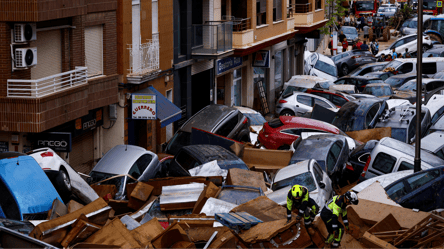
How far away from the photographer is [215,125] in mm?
20656

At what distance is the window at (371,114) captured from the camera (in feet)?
76.5

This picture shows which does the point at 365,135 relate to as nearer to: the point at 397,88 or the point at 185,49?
the point at 185,49

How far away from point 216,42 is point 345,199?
1431 centimetres

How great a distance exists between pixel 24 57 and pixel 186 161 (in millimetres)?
4898

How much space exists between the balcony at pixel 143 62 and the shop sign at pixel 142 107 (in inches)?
22.3

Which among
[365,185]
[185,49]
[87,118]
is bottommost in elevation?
[365,185]

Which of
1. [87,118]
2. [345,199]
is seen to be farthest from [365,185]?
[87,118]

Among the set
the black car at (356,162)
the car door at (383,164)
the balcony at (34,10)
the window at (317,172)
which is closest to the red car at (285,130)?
the black car at (356,162)

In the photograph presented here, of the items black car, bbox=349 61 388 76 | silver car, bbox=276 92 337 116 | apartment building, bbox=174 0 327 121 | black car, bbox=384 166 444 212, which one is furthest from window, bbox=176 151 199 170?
black car, bbox=349 61 388 76

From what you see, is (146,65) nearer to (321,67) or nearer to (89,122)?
(89,122)

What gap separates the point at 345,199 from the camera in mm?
11609

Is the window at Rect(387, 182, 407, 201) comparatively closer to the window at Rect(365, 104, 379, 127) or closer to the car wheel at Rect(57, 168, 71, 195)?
the car wheel at Rect(57, 168, 71, 195)

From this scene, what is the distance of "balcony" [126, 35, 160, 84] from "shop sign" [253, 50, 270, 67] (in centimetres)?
1068

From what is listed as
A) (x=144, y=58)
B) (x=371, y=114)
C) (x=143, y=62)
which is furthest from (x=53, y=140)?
(x=371, y=114)
